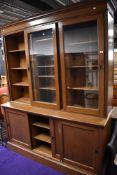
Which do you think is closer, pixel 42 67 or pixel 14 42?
pixel 42 67

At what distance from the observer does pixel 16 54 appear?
3.04 metres

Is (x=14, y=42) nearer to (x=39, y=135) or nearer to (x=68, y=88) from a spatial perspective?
(x=68, y=88)

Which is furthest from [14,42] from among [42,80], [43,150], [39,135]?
[43,150]

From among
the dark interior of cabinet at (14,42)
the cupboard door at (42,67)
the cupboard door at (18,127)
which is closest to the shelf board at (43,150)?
the cupboard door at (18,127)

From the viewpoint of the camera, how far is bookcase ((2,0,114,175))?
1878mm

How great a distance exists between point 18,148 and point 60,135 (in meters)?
1.06

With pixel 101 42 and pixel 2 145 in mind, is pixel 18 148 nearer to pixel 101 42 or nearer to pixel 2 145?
pixel 2 145

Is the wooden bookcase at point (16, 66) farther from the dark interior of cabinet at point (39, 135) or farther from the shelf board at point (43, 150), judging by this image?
the shelf board at point (43, 150)

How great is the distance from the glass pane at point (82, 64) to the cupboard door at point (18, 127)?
35.8 inches

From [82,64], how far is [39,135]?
144cm

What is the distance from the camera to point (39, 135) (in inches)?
107

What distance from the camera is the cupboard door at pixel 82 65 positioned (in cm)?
192

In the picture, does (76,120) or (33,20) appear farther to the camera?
(33,20)

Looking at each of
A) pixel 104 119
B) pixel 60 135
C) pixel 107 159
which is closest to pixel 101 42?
pixel 104 119
